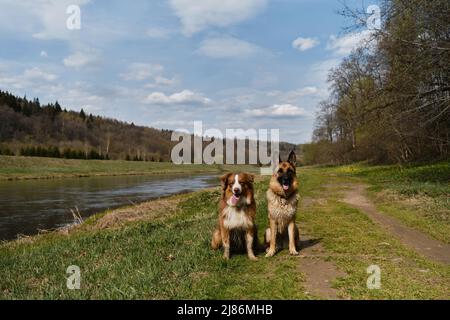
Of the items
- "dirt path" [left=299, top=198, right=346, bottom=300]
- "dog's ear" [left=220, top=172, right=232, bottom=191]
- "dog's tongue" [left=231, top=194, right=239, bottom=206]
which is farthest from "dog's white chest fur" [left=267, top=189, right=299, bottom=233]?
"dog's ear" [left=220, top=172, right=232, bottom=191]

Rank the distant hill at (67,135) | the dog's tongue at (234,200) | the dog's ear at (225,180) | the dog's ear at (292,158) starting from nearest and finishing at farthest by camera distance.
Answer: the dog's tongue at (234,200)
the dog's ear at (225,180)
the dog's ear at (292,158)
the distant hill at (67,135)

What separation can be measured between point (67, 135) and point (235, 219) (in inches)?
5419

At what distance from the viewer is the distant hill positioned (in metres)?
96.1

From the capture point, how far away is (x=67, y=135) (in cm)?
13162

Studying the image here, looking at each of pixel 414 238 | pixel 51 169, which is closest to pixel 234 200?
pixel 414 238

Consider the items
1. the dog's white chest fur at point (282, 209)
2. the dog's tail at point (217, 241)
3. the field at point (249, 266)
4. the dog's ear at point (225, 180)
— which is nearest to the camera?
the field at point (249, 266)

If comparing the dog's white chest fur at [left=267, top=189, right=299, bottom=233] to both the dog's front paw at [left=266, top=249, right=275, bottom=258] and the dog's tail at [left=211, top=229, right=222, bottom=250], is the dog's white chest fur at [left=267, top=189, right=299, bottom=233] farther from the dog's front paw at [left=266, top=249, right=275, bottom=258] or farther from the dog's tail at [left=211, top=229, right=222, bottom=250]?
the dog's tail at [left=211, top=229, right=222, bottom=250]

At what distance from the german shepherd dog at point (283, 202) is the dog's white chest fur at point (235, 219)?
689mm

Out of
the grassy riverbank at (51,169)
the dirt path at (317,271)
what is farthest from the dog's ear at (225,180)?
the grassy riverbank at (51,169)

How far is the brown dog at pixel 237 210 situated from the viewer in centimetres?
669

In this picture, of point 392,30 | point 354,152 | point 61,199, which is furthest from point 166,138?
point 392,30

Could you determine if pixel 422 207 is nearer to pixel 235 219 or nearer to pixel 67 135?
pixel 235 219

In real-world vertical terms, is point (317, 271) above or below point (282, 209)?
below

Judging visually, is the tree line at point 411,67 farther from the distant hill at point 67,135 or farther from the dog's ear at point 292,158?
the distant hill at point 67,135
